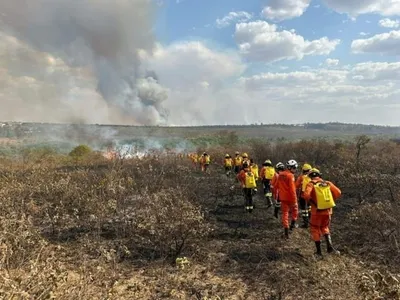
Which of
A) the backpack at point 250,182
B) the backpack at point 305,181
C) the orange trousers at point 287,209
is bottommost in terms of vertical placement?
the orange trousers at point 287,209

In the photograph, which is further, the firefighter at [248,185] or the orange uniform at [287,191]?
the firefighter at [248,185]

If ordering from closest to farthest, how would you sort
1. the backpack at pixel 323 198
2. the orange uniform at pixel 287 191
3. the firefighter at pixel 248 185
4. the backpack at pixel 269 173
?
the backpack at pixel 323 198, the orange uniform at pixel 287 191, the firefighter at pixel 248 185, the backpack at pixel 269 173

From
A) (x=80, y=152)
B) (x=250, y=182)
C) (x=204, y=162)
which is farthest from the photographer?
(x=80, y=152)

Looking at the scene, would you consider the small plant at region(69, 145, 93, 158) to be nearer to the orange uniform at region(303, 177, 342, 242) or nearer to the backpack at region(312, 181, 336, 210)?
the orange uniform at region(303, 177, 342, 242)

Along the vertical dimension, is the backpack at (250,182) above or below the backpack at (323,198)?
below

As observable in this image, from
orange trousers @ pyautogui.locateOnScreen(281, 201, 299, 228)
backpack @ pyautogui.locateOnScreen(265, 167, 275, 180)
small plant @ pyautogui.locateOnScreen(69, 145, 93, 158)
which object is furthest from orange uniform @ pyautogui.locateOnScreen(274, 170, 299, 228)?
small plant @ pyautogui.locateOnScreen(69, 145, 93, 158)

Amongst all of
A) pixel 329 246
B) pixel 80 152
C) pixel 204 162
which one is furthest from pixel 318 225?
pixel 80 152

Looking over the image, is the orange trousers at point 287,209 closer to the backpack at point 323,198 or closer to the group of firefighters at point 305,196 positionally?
the group of firefighters at point 305,196

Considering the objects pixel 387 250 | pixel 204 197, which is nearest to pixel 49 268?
pixel 387 250

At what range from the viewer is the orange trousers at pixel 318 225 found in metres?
6.85

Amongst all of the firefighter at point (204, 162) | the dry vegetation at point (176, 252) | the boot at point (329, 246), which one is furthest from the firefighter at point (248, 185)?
the firefighter at point (204, 162)

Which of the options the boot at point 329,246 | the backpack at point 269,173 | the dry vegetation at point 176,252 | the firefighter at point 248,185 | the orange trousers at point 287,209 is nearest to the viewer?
the dry vegetation at point 176,252

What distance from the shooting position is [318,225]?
22.6 ft

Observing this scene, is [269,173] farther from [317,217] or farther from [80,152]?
[80,152]
